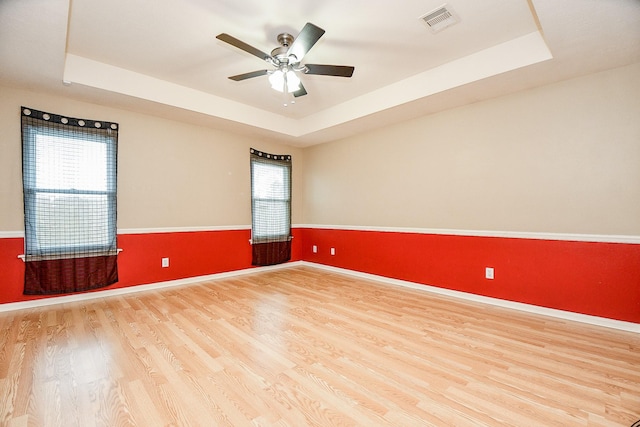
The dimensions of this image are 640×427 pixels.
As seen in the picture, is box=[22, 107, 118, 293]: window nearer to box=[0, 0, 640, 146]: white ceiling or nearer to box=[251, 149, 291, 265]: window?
box=[0, 0, 640, 146]: white ceiling

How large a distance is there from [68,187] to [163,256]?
134 centimetres

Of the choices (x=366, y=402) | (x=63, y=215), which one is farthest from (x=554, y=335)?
A: (x=63, y=215)

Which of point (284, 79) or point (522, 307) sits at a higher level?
point (284, 79)

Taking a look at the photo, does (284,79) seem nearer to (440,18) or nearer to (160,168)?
(440,18)

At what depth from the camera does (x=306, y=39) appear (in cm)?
212

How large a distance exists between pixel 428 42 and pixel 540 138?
1.57 meters

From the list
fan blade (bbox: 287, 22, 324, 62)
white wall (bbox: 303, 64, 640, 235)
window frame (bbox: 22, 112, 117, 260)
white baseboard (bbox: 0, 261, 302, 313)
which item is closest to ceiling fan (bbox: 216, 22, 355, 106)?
fan blade (bbox: 287, 22, 324, 62)

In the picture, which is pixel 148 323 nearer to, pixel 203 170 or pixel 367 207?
pixel 203 170

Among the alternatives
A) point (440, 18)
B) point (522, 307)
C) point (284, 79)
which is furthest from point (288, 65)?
point (522, 307)

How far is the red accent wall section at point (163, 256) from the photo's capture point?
2.99m

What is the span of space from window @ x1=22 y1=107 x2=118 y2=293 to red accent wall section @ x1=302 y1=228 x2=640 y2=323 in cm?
361

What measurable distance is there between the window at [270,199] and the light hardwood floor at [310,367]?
195 cm

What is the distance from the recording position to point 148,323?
8.77 ft

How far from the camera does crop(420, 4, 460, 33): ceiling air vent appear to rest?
88.3 inches
